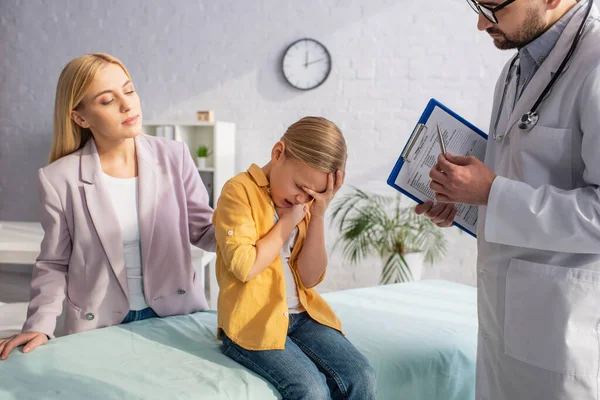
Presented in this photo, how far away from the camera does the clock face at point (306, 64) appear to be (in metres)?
5.08

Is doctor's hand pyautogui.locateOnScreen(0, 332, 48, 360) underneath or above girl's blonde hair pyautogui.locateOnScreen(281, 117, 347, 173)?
underneath

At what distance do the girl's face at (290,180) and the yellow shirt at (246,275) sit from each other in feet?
0.11

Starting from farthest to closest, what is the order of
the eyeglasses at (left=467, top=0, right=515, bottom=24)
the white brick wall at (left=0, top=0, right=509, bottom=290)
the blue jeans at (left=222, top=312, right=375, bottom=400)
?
the white brick wall at (left=0, top=0, right=509, bottom=290) < the blue jeans at (left=222, top=312, right=375, bottom=400) < the eyeglasses at (left=467, top=0, right=515, bottom=24)

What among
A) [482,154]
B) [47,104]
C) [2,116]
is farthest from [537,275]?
[2,116]

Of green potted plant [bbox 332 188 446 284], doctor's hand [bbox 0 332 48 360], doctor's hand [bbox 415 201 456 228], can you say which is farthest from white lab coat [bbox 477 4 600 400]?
green potted plant [bbox 332 188 446 284]

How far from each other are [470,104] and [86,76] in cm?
358

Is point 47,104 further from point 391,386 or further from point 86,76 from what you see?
point 391,386

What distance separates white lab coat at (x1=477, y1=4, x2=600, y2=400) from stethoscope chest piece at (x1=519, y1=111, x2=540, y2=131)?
0.5 inches

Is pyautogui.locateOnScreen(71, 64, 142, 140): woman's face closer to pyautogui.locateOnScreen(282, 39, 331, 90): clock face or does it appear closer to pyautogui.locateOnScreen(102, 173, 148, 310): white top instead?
pyautogui.locateOnScreen(102, 173, 148, 310): white top

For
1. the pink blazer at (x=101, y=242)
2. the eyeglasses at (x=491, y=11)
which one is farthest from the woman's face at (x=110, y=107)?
the eyeglasses at (x=491, y=11)

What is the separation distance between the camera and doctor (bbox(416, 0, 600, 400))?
1339 millimetres

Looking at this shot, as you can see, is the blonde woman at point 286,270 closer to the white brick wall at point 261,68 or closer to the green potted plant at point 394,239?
the green potted plant at point 394,239

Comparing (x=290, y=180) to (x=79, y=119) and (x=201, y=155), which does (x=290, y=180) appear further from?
(x=201, y=155)

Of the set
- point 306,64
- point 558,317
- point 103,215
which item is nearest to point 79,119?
point 103,215
